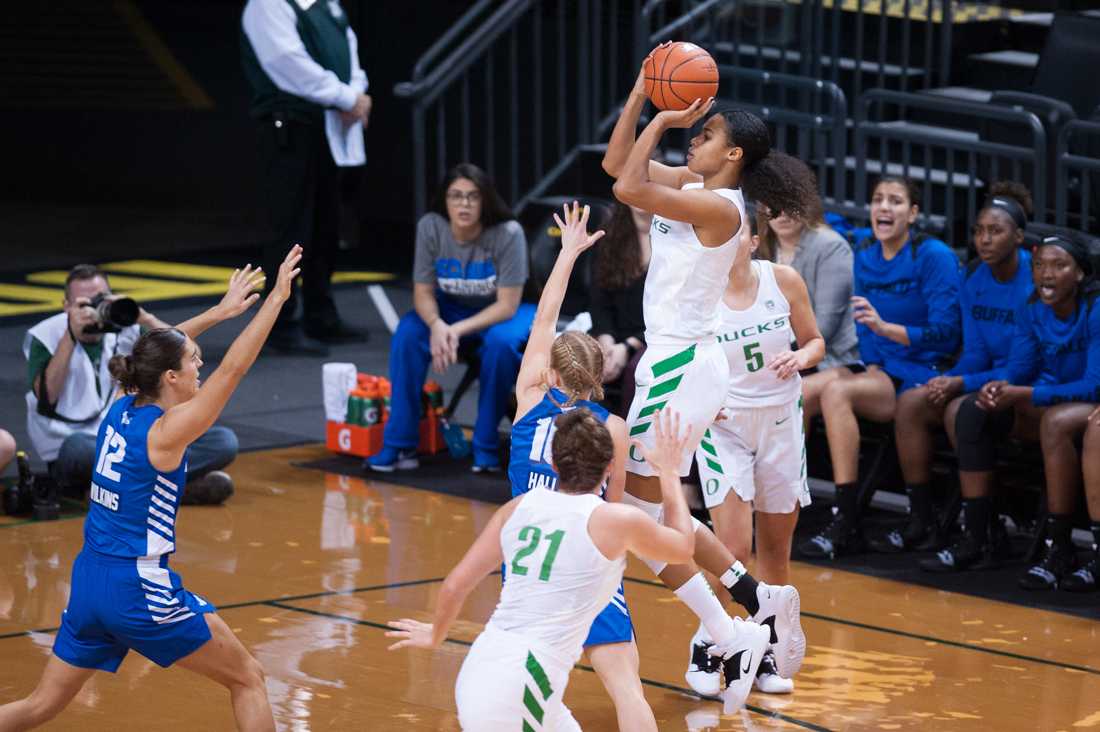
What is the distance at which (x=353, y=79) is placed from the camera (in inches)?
472

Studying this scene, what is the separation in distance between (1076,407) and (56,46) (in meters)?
13.1

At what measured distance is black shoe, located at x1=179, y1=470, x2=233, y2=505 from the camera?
8734 mm

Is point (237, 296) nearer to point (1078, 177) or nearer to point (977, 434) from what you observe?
point (977, 434)

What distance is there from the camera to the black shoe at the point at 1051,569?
24.8ft

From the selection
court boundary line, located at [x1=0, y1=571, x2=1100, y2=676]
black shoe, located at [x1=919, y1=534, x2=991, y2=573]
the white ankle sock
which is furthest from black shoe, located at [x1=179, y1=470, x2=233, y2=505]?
the white ankle sock

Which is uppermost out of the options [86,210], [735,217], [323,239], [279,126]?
[735,217]

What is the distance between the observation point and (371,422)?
9.69 metres

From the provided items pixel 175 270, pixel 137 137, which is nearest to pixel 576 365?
pixel 175 270

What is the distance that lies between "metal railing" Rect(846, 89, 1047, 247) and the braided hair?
4389 mm

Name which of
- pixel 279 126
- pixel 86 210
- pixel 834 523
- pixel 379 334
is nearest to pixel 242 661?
pixel 834 523

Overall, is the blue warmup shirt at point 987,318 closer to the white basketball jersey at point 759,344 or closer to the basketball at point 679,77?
the white basketball jersey at point 759,344

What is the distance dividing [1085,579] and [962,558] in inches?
21.5

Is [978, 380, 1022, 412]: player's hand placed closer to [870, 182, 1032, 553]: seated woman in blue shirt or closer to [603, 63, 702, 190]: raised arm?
[870, 182, 1032, 553]: seated woman in blue shirt

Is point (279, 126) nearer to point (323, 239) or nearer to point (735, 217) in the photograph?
point (323, 239)
